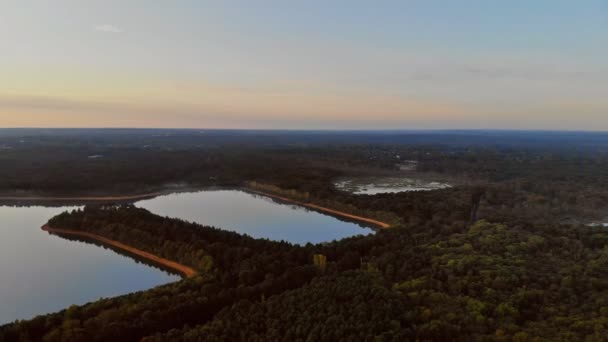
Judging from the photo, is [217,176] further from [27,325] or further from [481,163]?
[481,163]

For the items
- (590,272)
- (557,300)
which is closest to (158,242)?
(557,300)

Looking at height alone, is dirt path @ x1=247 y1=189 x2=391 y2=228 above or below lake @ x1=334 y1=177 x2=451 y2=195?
below

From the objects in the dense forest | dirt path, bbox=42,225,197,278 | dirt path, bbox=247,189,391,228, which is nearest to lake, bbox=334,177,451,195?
dirt path, bbox=247,189,391,228

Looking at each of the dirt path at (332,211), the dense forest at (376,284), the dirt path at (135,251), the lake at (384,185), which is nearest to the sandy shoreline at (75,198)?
the dense forest at (376,284)

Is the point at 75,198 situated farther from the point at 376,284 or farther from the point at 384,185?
the point at 376,284

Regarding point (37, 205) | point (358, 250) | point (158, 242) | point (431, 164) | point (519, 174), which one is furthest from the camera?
point (431, 164)

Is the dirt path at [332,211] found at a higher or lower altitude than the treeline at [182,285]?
lower

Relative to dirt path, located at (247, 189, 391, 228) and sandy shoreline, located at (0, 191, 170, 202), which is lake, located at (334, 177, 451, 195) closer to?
dirt path, located at (247, 189, 391, 228)

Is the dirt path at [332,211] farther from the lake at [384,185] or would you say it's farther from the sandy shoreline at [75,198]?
the sandy shoreline at [75,198]
